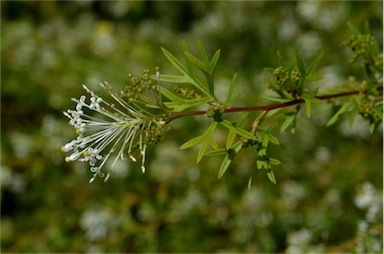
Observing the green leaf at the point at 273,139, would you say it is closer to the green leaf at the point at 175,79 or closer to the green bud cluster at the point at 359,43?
the green leaf at the point at 175,79

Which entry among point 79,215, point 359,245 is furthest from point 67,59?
point 359,245

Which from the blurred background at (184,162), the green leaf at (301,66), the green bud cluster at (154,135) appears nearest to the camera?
the green bud cluster at (154,135)

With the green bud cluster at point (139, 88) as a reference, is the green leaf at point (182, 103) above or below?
below

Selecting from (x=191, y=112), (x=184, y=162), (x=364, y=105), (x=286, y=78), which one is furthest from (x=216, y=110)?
(x=184, y=162)

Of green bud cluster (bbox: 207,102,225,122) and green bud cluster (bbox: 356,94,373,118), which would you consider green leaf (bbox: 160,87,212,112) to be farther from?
green bud cluster (bbox: 356,94,373,118)

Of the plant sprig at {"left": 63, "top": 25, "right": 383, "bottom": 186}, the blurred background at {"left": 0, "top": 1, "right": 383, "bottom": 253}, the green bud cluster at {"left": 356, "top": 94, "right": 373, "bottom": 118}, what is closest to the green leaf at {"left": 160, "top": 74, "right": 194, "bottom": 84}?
the plant sprig at {"left": 63, "top": 25, "right": 383, "bottom": 186}

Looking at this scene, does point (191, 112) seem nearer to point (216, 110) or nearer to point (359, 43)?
point (216, 110)

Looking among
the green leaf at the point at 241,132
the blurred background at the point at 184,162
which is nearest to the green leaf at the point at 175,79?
the green leaf at the point at 241,132
